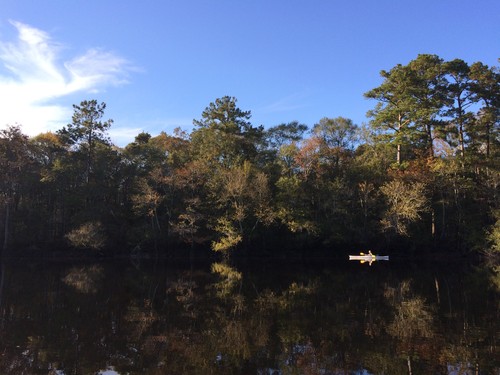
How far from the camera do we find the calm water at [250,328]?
31.0ft

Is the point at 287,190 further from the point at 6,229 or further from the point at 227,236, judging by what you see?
the point at 6,229

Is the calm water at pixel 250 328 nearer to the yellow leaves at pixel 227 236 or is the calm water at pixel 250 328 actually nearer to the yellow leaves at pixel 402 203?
the yellow leaves at pixel 402 203

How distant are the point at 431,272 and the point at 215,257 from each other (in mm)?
21567

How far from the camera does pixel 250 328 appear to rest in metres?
12.7

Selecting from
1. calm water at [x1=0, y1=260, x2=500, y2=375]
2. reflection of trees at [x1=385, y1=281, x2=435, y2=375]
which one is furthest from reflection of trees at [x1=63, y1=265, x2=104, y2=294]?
reflection of trees at [x1=385, y1=281, x2=435, y2=375]

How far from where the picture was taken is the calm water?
9461 millimetres

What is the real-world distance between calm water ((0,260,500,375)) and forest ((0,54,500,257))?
707 inches

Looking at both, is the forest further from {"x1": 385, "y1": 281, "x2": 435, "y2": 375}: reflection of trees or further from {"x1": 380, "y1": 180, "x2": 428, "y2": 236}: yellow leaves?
{"x1": 385, "y1": 281, "x2": 435, "y2": 375}: reflection of trees

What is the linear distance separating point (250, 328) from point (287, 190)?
28830mm

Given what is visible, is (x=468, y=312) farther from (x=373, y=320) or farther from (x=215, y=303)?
(x=215, y=303)

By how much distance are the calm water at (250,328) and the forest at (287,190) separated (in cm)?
1796

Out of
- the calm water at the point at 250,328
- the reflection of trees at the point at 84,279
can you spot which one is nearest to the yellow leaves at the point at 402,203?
the calm water at the point at 250,328

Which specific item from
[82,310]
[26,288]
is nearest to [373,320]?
[82,310]

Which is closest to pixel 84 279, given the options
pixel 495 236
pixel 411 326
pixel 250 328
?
pixel 250 328
